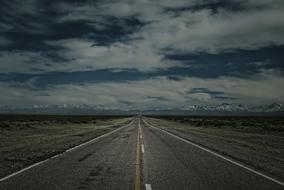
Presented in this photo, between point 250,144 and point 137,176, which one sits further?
point 250,144

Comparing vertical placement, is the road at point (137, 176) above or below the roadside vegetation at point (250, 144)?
above

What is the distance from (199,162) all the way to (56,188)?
6.95m

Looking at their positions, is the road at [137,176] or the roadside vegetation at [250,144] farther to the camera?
the roadside vegetation at [250,144]

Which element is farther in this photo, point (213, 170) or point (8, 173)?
point (213, 170)

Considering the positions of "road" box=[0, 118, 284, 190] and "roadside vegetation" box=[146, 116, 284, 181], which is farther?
"roadside vegetation" box=[146, 116, 284, 181]

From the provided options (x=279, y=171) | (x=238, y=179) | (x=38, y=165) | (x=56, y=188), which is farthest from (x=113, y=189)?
(x=279, y=171)

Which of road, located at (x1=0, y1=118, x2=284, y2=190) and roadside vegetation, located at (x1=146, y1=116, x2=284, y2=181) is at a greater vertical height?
road, located at (x1=0, y1=118, x2=284, y2=190)

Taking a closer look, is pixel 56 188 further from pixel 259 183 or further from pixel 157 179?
pixel 259 183

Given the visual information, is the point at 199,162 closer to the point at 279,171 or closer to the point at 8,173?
the point at 279,171

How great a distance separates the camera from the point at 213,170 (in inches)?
454

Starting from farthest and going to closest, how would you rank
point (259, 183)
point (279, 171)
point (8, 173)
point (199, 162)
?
point (199, 162)
point (279, 171)
point (8, 173)
point (259, 183)

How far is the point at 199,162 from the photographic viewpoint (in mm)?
13562

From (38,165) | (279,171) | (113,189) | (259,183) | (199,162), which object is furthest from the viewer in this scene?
(199,162)

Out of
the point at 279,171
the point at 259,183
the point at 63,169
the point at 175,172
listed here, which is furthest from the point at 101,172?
the point at 279,171
